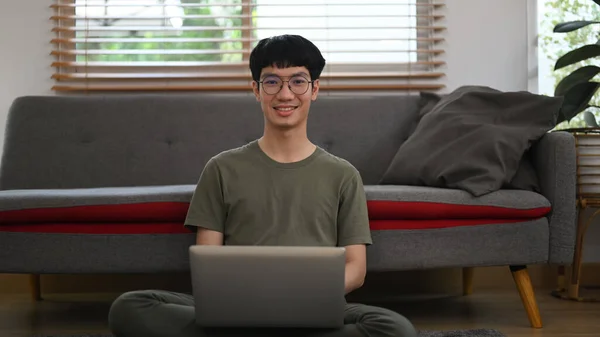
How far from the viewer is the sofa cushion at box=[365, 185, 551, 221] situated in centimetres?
230

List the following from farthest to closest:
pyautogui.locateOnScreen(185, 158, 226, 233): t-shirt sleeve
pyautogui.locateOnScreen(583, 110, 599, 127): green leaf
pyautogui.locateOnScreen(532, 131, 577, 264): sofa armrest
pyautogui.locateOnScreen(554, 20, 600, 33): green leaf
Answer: pyautogui.locateOnScreen(583, 110, 599, 127): green leaf < pyautogui.locateOnScreen(554, 20, 600, 33): green leaf < pyautogui.locateOnScreen(532, 131, 577, 264): sofa armrest < pyautogui.locateOnScreen(185, 158, 226, 233): t-shirt sleeve

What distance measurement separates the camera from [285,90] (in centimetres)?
183

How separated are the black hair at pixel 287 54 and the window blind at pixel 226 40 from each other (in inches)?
59.1

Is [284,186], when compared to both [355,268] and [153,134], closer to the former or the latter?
[355,268]

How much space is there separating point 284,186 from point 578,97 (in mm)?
1593

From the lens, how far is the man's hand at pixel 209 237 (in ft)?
6.16

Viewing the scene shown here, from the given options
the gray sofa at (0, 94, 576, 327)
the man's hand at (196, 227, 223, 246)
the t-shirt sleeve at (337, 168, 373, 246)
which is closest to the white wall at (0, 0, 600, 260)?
the gray sofa at (0, 94, 576, 327)

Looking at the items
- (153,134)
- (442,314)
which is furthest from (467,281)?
(153,134)

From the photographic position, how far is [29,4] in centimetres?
333

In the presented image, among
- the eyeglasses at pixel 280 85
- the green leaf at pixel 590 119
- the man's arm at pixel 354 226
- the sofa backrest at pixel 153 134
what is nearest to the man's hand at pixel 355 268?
the man's arm at pixel 354 226

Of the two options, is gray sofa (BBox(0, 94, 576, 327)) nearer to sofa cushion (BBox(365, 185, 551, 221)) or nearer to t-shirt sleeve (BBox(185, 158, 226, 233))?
sofa cushion (BBox(365, 185, 551, 221))

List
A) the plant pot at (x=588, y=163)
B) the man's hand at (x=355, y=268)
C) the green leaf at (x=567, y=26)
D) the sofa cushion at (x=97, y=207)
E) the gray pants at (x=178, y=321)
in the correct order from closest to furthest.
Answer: the gray pants at (x=178, y=321) < the man's hand at (x=355, y=268) < the sofa cushion at (x=97, y=207) < the plant pot at (x=588, y=163) < the green leaf at (x=567, y=26)

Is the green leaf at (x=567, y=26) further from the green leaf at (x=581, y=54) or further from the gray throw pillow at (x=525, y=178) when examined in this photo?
the gray throw pillow at (x=525, y=178)

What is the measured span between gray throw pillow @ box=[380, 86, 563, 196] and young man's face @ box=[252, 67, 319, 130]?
0.76 metres
